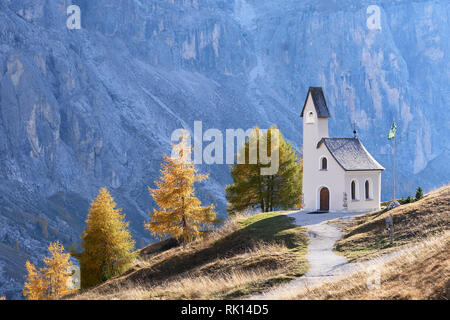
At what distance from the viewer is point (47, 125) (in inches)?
7096

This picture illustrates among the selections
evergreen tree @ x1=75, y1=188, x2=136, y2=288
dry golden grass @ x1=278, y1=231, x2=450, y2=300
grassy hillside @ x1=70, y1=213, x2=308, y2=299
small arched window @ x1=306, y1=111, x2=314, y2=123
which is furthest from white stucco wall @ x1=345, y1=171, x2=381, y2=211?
dry golden grass @ x1=278, y1=231, x2=450, y2=300

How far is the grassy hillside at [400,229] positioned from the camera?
74.8 feet

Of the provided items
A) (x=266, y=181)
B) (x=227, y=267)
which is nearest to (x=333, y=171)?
(x=266, y=181)

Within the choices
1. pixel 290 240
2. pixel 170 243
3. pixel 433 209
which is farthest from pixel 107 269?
pixel 433 209

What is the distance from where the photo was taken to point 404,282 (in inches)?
509

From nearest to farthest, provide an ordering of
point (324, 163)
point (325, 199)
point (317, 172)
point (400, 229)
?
point (400, 229) < point (325, 199) < point (324, 163) < point (317, 172)

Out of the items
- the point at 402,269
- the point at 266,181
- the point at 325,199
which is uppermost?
the point at 266,181

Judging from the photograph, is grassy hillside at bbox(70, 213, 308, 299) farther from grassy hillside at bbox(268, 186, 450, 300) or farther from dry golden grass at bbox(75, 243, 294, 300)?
grassy hillside at bbox(268, 186, 450, 300)

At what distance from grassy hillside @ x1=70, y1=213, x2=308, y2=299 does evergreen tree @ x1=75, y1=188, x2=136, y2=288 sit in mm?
5586

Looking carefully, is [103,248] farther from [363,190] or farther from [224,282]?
[224,282]

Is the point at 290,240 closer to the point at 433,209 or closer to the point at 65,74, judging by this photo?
the point at 433,209

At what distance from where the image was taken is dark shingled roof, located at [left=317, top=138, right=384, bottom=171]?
4172 cm

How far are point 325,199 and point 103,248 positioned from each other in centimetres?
1752
